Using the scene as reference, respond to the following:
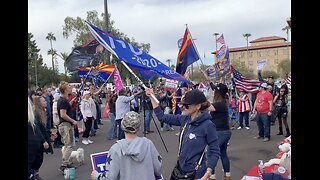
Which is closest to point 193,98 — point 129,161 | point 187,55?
point 129,161

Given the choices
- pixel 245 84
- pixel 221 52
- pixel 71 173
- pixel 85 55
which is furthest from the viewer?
pixel 221 52

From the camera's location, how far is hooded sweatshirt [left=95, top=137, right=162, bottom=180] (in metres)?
3.20

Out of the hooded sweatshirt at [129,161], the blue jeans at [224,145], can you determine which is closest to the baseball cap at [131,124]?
the hooded sweatshirt at [129,161]

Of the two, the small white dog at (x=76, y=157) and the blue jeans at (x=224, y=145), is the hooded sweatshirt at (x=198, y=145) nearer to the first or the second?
the blue jeans at (x=224, y=145)

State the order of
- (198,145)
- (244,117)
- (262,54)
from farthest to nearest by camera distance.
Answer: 1. (262,54)
2. (244,117)
3. (198,145)

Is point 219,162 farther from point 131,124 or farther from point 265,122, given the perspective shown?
point 131,124

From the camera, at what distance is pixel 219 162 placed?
25.2 feet

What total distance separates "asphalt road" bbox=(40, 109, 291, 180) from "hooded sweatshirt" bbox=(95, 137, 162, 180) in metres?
3.36

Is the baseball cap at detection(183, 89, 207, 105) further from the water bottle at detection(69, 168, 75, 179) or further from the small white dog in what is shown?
the small white dog

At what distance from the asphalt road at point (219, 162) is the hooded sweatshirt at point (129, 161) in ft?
11.0

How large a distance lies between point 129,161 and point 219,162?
4.83 m

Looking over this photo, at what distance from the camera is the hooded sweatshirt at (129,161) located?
3197mm

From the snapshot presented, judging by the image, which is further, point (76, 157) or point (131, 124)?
point (76, 157)
